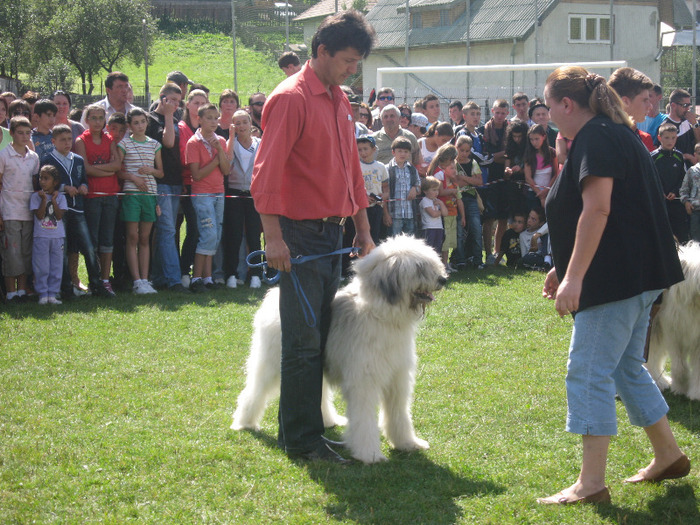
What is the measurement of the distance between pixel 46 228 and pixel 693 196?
8.03 m

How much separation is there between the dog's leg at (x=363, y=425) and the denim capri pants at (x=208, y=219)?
511 centimetres

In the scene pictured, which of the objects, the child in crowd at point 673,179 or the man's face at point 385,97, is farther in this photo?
the man's face at point 385,97

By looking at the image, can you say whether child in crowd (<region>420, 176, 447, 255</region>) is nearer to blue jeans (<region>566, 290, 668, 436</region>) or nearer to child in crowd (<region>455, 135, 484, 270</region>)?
child in crowd (<region>455, 135, 484, 270</region>)

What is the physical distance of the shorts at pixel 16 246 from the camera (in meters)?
8.05

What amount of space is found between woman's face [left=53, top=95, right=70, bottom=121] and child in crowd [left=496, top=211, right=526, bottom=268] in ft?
20.9

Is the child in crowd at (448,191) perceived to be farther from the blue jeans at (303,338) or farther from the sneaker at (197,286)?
the blue jeans at (303,338)

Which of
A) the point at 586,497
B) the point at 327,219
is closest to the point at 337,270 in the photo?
the point at 327,219

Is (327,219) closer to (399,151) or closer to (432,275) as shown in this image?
(432,275)

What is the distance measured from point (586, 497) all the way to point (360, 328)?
1.52 metres

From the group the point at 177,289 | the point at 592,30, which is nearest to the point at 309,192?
the point at 177,289

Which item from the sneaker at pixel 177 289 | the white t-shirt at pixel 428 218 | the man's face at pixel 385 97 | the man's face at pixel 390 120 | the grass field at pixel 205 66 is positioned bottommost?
the sneaker at pixel 177 289

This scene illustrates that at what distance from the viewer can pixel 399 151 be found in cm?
985

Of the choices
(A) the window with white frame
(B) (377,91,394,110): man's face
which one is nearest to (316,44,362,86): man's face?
(B) (377,91,394,110): man's face

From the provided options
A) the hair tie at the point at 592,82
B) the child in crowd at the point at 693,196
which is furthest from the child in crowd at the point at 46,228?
the child in crowd at the point at 693,196
